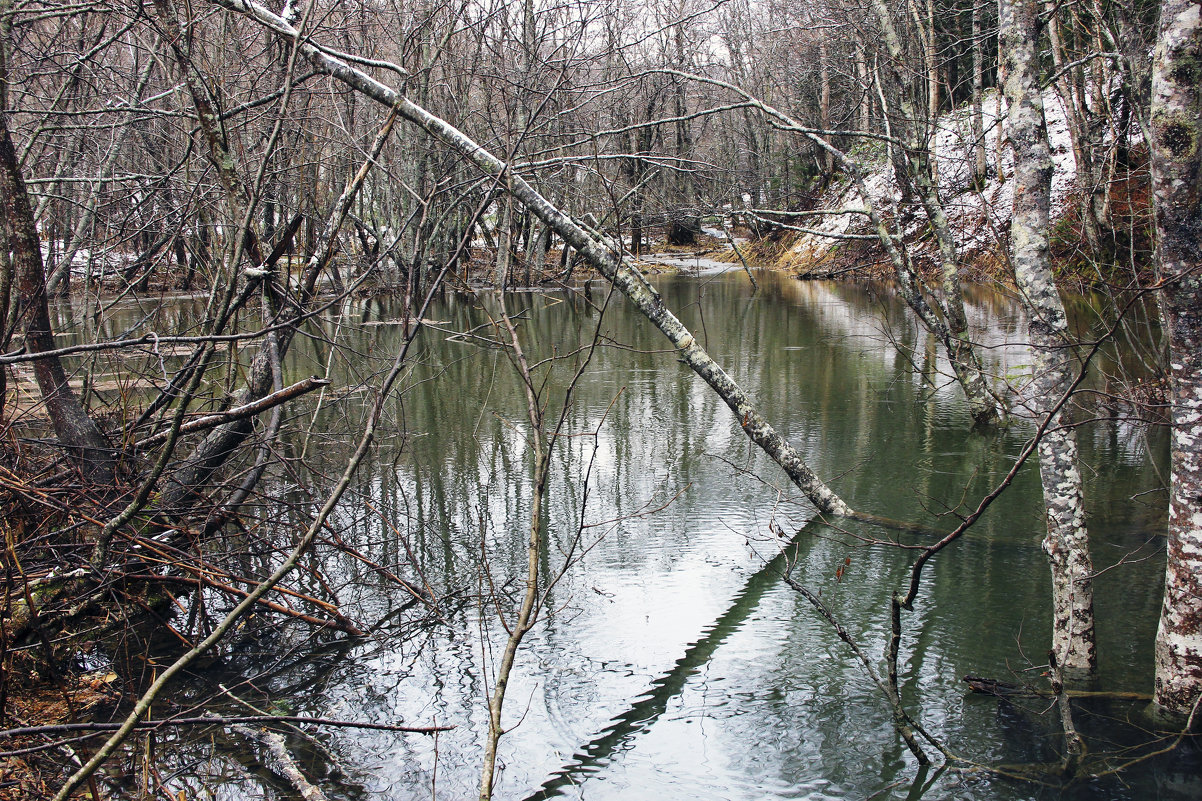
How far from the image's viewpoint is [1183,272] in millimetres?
3145

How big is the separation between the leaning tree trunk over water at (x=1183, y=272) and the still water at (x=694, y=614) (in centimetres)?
34

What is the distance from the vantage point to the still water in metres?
3.91

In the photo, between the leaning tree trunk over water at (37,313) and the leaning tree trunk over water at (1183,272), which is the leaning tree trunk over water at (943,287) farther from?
the leaning tree trunk over water at (37,313)

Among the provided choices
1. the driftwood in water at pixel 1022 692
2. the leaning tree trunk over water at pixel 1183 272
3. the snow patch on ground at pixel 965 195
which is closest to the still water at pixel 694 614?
the driftwood in water at pixel 1022 692

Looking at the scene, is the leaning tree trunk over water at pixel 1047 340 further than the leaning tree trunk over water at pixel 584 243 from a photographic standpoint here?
No

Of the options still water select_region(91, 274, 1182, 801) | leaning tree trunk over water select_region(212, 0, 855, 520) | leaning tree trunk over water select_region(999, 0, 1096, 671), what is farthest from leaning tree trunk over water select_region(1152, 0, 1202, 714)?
leaning tree trunk over water select_region(212, 0, 855, 520)

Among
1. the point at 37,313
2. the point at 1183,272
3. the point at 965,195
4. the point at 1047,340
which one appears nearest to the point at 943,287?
the point at 1047,340

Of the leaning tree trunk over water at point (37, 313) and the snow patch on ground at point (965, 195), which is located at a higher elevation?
the snow patch on ground at point (965, 195)

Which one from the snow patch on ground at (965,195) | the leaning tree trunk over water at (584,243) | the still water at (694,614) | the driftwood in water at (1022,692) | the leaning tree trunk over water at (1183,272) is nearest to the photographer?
the leaning tree trunk over water at (1183,272)

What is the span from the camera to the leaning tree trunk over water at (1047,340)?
4102 millimetres

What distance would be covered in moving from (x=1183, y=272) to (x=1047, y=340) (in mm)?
→ 976

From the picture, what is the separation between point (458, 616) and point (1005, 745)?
129 inches

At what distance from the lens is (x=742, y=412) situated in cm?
635

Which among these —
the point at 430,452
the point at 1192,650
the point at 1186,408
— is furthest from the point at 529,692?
the point at 430,452
